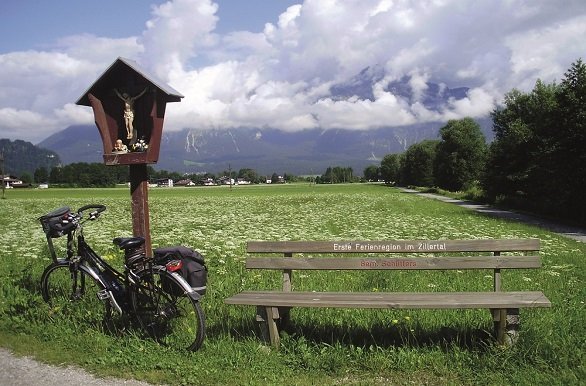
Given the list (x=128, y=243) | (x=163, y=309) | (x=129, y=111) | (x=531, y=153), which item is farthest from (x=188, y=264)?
(x=531, y=153)

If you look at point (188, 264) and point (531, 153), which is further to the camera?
point (531, 153)

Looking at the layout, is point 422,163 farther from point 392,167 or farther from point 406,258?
point 406,258

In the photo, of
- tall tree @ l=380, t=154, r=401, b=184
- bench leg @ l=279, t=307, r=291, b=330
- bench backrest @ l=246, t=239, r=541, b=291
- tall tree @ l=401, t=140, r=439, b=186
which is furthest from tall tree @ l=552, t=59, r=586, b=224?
tall tree @ l=380, t=154, r=401, b=184

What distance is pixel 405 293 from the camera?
5539 millimetres

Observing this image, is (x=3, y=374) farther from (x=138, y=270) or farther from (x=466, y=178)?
(x=466, y=178)

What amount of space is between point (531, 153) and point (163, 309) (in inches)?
1181

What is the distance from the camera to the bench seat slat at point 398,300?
486 centimetres

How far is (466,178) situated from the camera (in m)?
72.6

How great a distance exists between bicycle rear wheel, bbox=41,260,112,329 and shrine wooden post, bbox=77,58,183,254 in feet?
3.32

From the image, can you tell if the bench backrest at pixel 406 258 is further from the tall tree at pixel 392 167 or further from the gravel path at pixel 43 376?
the tall tree at pixel 392 167

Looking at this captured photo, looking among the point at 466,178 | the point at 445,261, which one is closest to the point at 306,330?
the point at 445,261

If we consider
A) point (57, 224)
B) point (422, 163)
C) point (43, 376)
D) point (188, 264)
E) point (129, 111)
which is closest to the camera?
point (43, 376)

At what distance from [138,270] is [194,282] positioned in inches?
32.1

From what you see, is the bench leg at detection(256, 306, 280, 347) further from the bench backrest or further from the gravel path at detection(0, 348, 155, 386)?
the gravel path at detection(0, 348, 155, 386)
